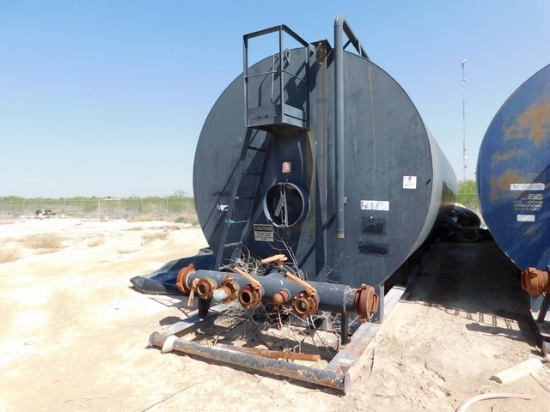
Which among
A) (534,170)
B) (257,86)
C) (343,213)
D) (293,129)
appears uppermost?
(257,86)

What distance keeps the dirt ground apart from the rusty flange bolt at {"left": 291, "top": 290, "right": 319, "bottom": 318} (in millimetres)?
605

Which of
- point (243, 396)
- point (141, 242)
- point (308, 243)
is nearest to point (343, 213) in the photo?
point (308, 243)

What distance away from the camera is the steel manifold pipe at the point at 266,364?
311 centimetres

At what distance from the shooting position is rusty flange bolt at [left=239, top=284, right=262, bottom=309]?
371 centimetres

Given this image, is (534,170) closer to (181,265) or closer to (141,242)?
(181,265)

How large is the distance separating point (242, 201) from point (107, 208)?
32.9 meters

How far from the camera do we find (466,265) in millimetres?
7844

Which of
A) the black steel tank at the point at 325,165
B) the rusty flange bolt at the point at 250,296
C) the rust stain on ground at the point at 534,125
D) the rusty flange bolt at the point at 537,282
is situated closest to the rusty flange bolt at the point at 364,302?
A: the black steel tank at the point at 325,165

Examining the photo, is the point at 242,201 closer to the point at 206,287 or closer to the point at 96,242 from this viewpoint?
the point at 206,287

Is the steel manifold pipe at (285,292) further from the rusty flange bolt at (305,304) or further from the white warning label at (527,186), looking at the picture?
the white warning label at (527,186)

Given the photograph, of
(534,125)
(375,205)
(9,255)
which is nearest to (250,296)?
(375,205)

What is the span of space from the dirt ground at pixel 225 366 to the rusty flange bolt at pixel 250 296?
61 cm

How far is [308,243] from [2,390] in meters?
3.25

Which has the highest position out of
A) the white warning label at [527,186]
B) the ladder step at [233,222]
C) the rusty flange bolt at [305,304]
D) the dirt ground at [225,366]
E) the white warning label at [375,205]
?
the white warning label at [527,186]
